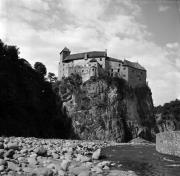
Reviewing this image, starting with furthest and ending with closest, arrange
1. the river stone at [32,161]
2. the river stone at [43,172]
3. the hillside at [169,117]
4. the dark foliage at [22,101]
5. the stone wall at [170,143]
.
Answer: the hillside at [169,117], the dark foliage at [22,101], the stone wall at [170,143], the river stone at [32,161], the river stone at [43,172]

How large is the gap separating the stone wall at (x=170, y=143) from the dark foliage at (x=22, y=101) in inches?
806

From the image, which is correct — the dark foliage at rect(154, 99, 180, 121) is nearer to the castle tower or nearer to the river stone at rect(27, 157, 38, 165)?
the castle tower

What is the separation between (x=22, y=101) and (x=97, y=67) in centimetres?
4631

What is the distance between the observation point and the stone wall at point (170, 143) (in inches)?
928

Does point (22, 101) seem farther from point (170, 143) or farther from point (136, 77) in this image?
point (136, 77)

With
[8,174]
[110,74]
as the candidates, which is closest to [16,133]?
[8,174]

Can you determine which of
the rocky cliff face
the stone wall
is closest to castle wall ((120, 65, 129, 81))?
the rocky cliff face

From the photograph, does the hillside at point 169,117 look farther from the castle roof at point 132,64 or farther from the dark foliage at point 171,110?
the castle roof at point 132,64

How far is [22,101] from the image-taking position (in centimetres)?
4925

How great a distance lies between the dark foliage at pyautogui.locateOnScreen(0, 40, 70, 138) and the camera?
4375cm

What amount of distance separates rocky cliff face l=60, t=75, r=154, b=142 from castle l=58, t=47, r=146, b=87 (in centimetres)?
344

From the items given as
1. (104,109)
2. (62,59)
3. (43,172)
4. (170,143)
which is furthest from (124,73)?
(43,172)

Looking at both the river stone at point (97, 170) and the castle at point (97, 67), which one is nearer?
the river stone at point (97, 170)

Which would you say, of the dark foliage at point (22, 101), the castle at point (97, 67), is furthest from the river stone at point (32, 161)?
the castle at point (97, 67)
